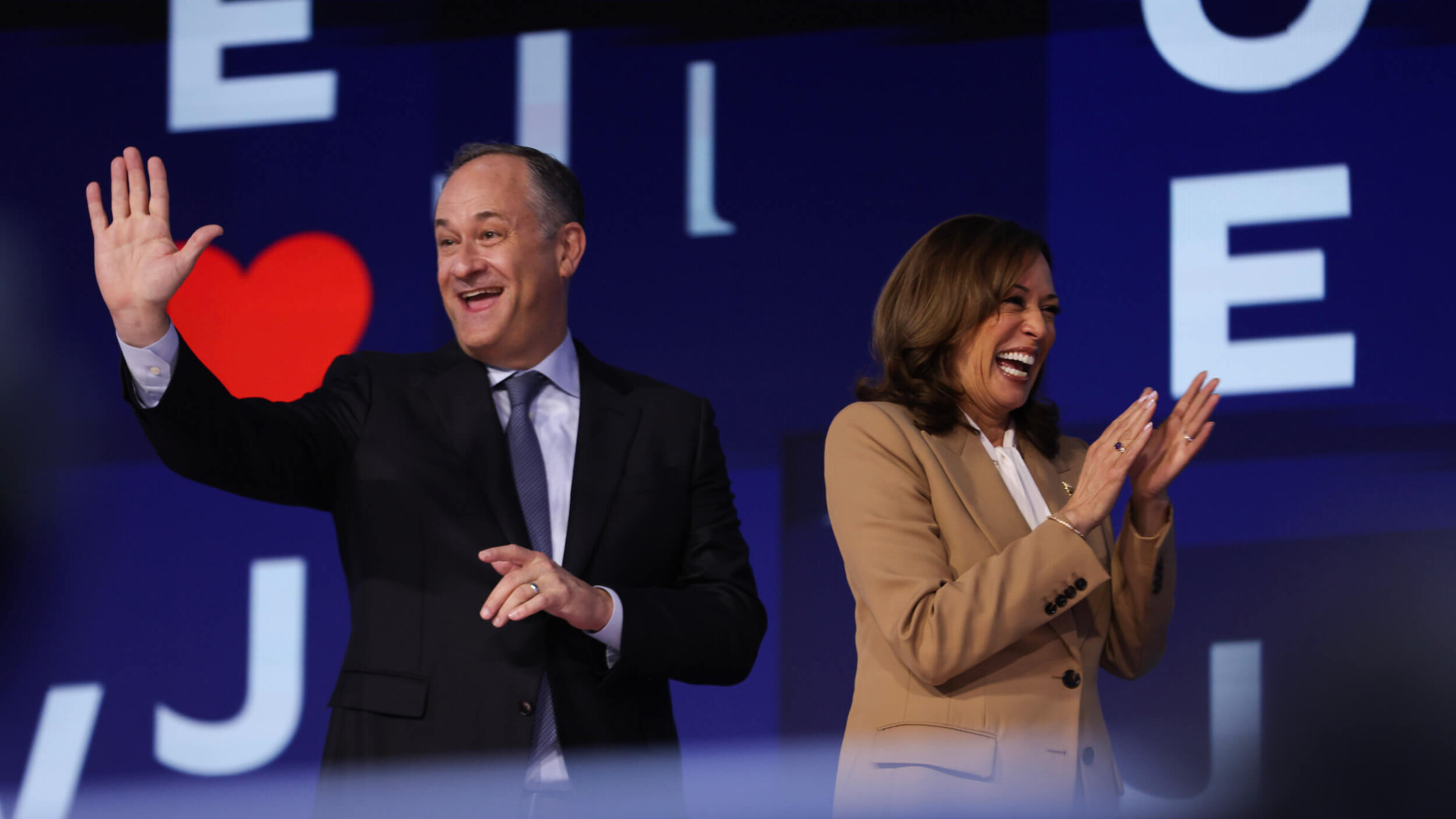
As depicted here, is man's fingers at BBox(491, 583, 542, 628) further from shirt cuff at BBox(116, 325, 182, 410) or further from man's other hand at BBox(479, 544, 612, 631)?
shirt cuff at BBox(116, 325, 182, 410)

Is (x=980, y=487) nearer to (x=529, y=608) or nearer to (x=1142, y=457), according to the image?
(x=1142, y=457)

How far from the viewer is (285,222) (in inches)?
141

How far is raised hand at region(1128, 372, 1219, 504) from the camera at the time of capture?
2051mm

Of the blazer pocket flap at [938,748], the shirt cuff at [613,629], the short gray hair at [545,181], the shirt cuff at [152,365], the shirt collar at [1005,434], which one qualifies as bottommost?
the blazer pocket flap at [938,748]

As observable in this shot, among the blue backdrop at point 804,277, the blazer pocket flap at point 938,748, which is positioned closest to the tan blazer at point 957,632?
the blazer pocket flap at point 938,748

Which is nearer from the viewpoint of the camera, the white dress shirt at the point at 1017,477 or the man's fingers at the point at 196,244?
the man's fingers at the point at 196,244

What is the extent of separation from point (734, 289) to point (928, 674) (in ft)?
5.84

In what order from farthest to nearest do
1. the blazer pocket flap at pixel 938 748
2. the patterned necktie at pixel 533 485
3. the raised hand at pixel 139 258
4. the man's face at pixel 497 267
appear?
the man's face at pixel 497 267 < the patterned necktie at pixel 533 485 < the blazer pocket flap at pixel 938 748 < the raised hand at pixel 139 258

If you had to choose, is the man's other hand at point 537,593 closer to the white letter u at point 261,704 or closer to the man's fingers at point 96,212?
the man's fingers at point 96,212

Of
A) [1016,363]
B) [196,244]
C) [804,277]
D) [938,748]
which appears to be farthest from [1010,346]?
[804,277]

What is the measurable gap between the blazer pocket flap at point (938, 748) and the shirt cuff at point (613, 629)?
368mm

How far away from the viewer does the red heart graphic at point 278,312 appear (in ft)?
11.5

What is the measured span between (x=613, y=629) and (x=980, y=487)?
55 centimetres

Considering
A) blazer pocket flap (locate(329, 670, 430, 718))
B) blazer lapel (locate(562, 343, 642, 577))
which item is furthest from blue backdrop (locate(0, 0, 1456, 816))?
blazer pocket flap (locate(329, 670, 430, 718))
